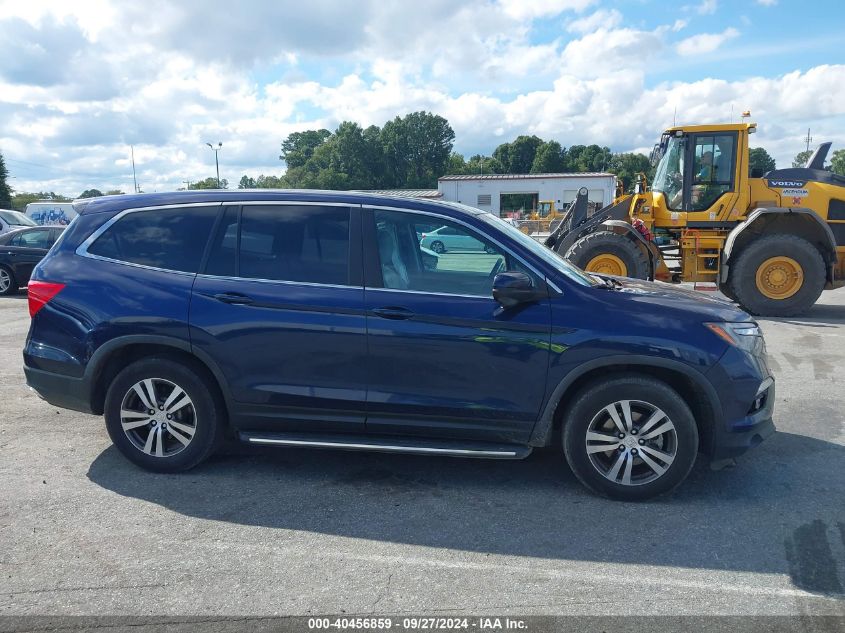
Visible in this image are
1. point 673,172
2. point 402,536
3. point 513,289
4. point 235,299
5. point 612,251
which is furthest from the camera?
point 673,172

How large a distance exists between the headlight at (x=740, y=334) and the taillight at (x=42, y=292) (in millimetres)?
4193

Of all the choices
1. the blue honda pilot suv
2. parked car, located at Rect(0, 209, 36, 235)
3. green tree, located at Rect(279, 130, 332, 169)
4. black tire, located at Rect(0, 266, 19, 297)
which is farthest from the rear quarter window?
green tree, located at Rect(279, 130, 332, 169)

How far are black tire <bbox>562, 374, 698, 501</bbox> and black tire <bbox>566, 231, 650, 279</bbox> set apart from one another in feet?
24.5

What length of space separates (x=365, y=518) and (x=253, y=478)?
971 mm

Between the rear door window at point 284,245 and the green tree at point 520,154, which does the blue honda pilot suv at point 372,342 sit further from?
the green tree at point 520,154

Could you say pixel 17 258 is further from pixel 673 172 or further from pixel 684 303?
pixel 684 303

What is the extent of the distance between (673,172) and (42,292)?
10.6 m

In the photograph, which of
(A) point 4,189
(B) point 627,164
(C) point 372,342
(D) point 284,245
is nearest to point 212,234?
(D) point 284,245

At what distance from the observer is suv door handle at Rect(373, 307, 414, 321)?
3.97m

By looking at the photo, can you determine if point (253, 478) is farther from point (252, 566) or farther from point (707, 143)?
point (707, 143)

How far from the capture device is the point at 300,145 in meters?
117

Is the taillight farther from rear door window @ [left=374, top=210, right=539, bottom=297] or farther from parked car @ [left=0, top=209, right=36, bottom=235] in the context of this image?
parked car @ [left=0, top=209, right=36, bottom=235]

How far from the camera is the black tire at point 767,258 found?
10602 millimetres

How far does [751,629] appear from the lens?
2775 millimetres
